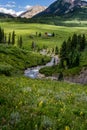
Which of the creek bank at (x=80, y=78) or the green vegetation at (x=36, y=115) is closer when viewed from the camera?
the green vegetation at (x=36, y=115)

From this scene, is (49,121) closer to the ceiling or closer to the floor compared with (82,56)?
closer to the ceiling

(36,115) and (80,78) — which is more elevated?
(36,115)

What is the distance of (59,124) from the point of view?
42.0 feet

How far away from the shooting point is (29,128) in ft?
39.0

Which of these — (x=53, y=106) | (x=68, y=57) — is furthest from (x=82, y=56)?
(x=53, y=106)

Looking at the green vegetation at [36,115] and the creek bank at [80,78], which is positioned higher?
the green vegetation at [36,115]

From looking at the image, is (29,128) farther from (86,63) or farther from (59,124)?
(86,63)

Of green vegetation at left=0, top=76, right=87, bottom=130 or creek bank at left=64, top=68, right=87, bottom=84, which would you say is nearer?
green vegetation at left=0, top=76, right=87, bottom=130

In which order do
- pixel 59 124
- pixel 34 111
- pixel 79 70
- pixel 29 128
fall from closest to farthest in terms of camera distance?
pixel 29 128 → pixel 59 124 → pixel 34 111 → pixel 79 70

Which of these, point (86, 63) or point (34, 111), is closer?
point (34, 111)

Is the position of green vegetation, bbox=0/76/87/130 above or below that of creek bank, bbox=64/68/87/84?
above

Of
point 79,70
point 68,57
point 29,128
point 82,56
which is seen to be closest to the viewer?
point 29,128

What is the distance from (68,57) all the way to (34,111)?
16888 centimetres

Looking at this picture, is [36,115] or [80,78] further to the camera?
[80,78]
